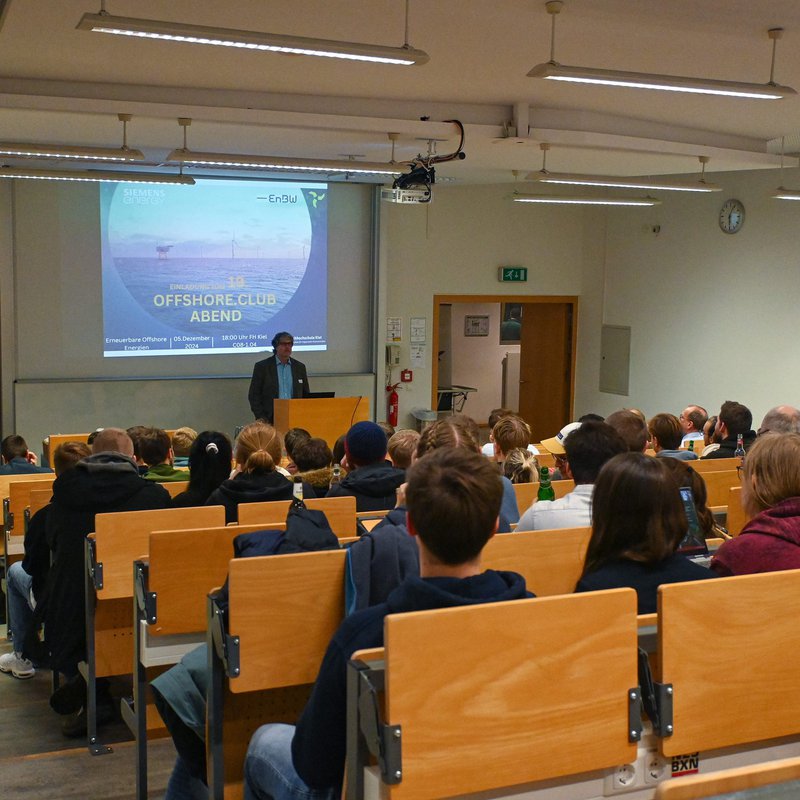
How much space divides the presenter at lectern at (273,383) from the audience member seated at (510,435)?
519 centimetres

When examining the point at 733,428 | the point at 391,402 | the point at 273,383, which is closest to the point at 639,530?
the point at 733,428

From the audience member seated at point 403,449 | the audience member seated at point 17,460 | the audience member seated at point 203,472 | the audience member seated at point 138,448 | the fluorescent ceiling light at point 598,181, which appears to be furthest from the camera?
the fluorescent ceiling light at point 598,181

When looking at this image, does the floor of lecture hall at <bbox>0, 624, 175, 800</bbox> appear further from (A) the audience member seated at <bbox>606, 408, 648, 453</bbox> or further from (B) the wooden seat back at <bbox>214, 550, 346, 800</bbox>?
(A) the audience member seated at <bbox>606, 408, 648, 453</bbox>

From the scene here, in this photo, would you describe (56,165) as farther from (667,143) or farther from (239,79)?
(667,143)

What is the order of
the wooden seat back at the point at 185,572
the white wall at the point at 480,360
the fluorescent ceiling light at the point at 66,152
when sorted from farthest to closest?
the white wall at the point at 480,360, the fluorescent ceiling light at the point at 66,152, the wooden seat back at the point at 185,572

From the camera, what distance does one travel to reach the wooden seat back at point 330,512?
3898 mm

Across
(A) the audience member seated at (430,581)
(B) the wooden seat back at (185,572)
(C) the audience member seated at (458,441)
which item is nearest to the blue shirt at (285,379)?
(C) the audience member seated at (458,441)

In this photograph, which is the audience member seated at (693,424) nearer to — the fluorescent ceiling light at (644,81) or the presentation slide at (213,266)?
the fluorescent ceiling light at (644,81)

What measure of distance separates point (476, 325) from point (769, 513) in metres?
12.8

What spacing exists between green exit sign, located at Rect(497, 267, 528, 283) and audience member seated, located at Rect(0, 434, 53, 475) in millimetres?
7119

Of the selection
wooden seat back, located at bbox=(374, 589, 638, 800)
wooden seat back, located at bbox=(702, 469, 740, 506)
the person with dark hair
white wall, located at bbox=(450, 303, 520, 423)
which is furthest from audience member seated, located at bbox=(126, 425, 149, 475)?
white wall, located at bbox=(450, 303, 520, 423)

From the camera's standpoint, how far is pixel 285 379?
10.5 meters

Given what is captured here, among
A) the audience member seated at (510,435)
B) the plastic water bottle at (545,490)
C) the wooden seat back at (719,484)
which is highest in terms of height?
the audience member seated at (510,435)

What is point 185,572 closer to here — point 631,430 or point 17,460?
point 631,430
